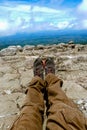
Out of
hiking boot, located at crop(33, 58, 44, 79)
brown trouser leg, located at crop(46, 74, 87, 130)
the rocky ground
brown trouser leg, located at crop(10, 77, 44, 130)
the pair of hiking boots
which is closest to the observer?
brown trouser leg, located at crop(46, 74, 87, 130)

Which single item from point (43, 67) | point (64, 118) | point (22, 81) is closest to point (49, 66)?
point (43, 67)

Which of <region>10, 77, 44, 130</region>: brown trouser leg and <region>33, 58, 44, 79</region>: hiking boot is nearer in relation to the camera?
<region>10, 77, 44, 130</region>: brown trouser leg

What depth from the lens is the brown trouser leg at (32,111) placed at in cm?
349

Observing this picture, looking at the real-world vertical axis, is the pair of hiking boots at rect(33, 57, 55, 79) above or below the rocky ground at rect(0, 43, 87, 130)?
above

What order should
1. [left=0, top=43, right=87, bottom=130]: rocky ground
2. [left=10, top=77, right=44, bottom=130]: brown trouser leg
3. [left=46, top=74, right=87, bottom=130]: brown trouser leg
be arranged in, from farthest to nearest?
[left=0, top=43, right=87, bottom=130]: rocky ground, [left=10, top=77, right=44, bottom=130]: brown trouser leg, [left=46, top=74, right=87, bottom=130]: brown trouser leg

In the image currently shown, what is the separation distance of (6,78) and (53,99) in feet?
11.5

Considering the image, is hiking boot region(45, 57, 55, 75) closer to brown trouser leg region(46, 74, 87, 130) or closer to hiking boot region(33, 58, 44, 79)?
hiking boot region(33, 58, 44, 79)

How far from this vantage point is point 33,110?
3.97 meters

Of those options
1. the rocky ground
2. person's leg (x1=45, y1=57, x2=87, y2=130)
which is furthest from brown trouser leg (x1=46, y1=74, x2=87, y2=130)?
the rocky ground

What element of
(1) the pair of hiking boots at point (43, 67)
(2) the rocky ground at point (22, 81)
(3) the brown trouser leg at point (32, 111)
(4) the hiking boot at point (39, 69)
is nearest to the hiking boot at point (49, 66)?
(1) the pair of hiking boots at point (43, 67)

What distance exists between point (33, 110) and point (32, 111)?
6 centimetres

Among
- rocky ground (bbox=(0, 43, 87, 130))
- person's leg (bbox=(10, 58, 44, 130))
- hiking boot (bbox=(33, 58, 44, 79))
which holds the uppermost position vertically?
hiking boot (bbox=(33, 58, 44, 79))

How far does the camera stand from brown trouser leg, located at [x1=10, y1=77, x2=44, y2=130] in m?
3.49

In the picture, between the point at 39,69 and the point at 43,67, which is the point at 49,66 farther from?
the point at 39,69
